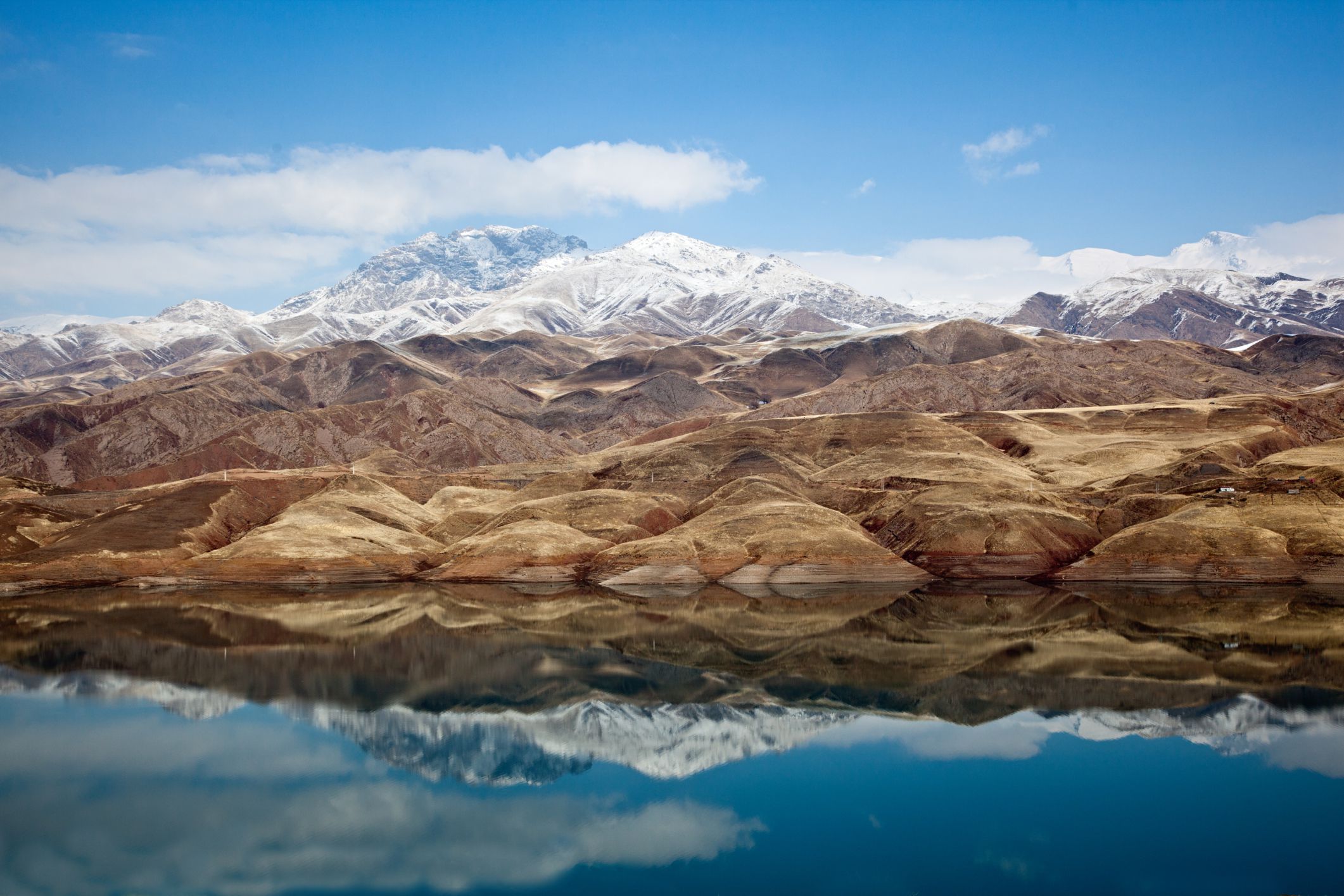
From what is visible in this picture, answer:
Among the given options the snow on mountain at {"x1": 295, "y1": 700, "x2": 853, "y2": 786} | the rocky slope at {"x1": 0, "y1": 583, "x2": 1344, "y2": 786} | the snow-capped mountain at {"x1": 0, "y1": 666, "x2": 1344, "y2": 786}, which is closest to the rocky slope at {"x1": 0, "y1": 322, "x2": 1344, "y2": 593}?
the rocky slope at {"x1": 0, "y1": 583, "x2": 1344, "y2": 786}

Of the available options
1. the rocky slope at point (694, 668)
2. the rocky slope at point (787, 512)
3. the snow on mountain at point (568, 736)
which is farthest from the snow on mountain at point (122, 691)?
the rocky slope at point (787, 512)

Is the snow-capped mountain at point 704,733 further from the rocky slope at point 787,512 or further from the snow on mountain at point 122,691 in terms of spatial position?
the rocky slope at point 787,512

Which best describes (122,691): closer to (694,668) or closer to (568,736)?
(568,736)

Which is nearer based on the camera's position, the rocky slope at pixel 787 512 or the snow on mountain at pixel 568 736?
the snow on mountain at pixel 568 736

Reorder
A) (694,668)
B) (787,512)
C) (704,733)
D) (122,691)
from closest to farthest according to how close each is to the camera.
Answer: (704,733)
(122,691)
(694,668)
(787,512)

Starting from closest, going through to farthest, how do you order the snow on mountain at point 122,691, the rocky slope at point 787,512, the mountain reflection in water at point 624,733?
the mountain reflection in water at point 624,733 < the snow on mountain at point 122,691 < the rocky slope at point 787,512

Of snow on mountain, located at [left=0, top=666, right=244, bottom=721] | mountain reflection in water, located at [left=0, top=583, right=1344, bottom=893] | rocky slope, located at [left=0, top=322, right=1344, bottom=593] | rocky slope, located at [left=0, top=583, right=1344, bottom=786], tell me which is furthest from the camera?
rocky slope, located at [left=0, top=322, right=1344, bottom=593]

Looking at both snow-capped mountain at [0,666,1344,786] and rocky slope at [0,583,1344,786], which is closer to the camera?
snow-capped mountain at [0,666,1344,786]

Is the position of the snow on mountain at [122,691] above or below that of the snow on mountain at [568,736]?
below

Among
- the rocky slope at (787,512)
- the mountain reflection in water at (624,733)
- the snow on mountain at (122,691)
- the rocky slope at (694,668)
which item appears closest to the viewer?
the mountain reflection in water at (624,733)

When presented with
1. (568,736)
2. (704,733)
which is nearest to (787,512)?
(704,733)

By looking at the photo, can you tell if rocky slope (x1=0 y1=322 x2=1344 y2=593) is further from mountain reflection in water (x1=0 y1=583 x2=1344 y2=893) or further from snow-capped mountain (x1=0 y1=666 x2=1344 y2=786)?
snow-capped mountain (x1=0 y1=666 x2=1344 y2=786)
